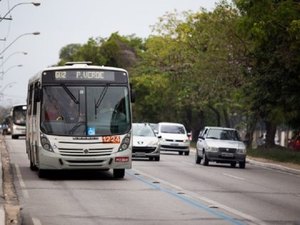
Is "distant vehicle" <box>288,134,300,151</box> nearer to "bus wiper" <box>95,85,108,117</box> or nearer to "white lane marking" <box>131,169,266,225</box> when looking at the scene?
"white lane marking" <box>131,169,266,225</box>

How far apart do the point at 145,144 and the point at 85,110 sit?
12390 mm

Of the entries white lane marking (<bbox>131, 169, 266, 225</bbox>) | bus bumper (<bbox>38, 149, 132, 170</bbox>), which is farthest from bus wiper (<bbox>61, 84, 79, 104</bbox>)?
white lane marking (<bbox>131, 169, 266, 225</bbox>)

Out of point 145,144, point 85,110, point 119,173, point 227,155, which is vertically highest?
point 85,110

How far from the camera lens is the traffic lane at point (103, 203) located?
46.3ft

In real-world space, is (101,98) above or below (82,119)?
above

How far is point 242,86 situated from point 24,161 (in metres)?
17.5

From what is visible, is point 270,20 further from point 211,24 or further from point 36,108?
point 211,24

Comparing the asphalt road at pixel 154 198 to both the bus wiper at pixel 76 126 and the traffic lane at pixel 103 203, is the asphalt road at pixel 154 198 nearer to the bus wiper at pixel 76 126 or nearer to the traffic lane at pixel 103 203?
the traffic lane at pixel 103 203

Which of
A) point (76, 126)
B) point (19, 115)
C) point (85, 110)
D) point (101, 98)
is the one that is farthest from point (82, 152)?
point (19, 115)

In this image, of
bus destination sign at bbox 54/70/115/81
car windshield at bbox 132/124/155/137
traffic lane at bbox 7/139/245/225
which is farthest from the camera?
car windshield at bbox 132/124/155/137

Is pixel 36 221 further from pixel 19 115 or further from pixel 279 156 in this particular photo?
pixel 19 115

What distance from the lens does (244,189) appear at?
860 inches

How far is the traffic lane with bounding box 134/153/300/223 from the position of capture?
16.4 meters

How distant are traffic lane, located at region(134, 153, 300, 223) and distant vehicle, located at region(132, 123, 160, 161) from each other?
126 inches
